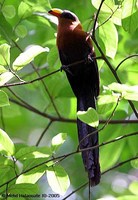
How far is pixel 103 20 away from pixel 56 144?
2.66 ft

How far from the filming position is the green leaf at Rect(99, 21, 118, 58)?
2797 mm

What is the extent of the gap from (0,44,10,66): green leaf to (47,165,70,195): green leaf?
53cm

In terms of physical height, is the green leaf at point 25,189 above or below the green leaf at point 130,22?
below

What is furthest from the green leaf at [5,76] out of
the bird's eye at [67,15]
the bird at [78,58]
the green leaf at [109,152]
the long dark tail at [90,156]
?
the bird's eye at [67,15]

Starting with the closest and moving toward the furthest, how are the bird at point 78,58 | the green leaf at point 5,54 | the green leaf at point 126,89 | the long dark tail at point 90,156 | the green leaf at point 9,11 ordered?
1. the green leaf at point 126,89
2. the green leaf at point 5,54
3. the long dark tail at point 90,156
4. the green leaf at point 9,11
5. the bird at point 78,58

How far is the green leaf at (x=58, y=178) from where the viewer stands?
2410 mm

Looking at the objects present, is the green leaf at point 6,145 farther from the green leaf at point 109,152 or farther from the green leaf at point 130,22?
the green leaf at point 109,152

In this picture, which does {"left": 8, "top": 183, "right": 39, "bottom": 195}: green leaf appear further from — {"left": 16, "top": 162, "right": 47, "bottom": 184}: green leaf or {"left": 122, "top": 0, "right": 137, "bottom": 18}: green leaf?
{"left": 122, "top": 0, "right": 137, "bottom": 18}: green leaf

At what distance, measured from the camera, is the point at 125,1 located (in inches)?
99.2

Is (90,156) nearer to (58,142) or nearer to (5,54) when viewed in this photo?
(58,142)

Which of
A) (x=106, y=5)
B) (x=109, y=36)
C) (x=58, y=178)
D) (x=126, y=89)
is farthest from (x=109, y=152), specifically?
(x=126, y=89)

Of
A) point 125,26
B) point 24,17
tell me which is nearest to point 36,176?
point 125,26

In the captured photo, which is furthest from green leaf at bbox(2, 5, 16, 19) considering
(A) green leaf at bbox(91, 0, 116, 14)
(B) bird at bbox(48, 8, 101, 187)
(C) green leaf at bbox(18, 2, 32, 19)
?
(A) green leaf at bbox(91, 0, 116, 14)

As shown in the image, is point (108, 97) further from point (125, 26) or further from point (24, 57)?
point (125, 26)
